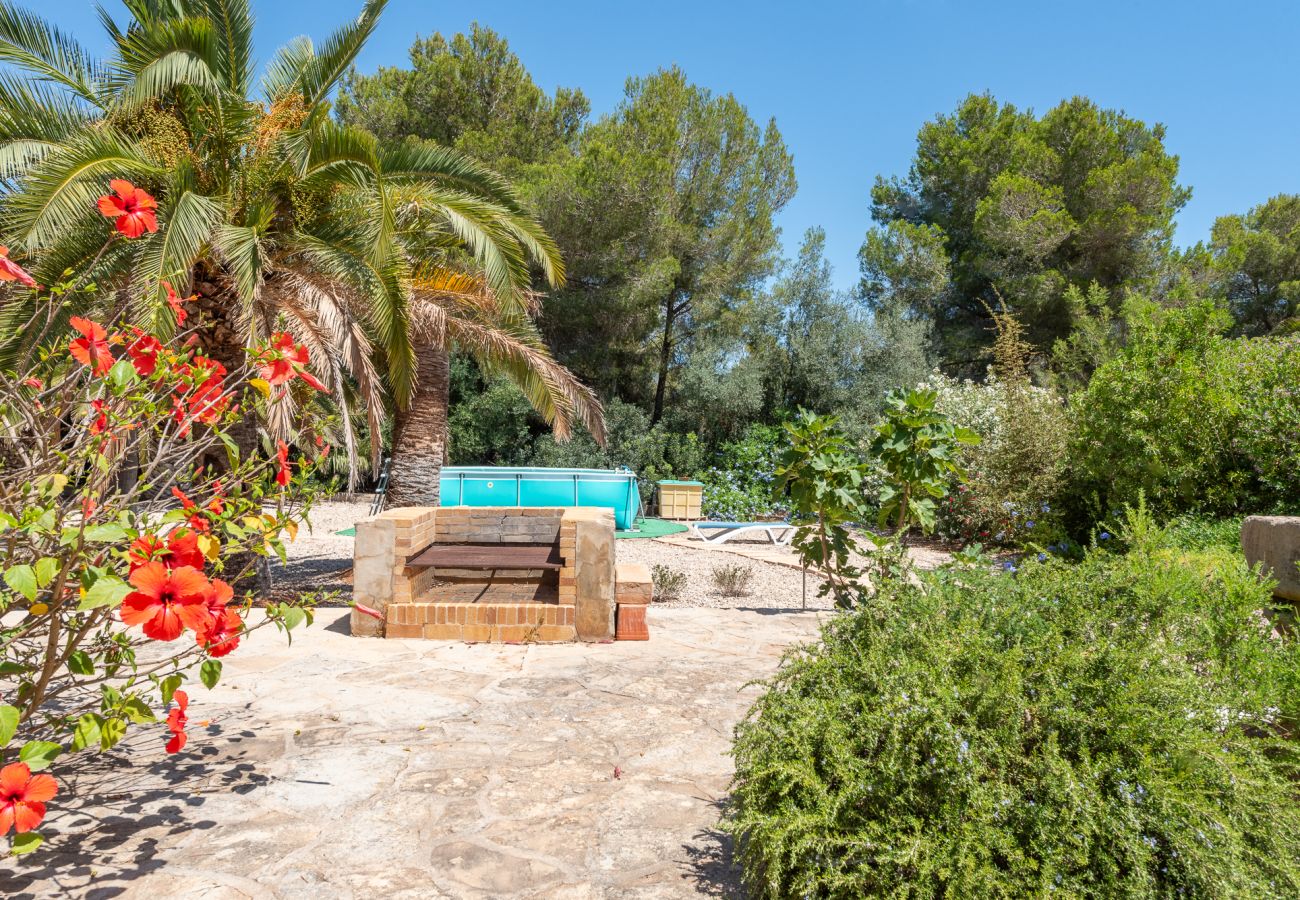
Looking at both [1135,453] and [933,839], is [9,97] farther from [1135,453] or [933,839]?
[1135,453]

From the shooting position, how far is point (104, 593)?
1653mm

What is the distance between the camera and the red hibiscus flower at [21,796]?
5.16ft

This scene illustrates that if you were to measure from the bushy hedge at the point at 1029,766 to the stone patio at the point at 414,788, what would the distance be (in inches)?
21.7

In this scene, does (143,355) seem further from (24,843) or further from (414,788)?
(414,788)

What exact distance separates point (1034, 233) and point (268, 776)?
1971 centimetres

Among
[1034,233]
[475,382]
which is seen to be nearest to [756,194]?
[1034,233]

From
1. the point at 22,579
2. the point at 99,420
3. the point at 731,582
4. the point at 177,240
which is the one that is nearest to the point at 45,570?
the point at 22,579

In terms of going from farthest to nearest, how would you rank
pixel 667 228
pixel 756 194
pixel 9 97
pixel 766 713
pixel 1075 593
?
pixel 756 194
pixel 667 228
pixel 9 97
pixel 1075 593
pixel 766 713

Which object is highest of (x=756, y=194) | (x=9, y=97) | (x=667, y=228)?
(x=756, y=194)

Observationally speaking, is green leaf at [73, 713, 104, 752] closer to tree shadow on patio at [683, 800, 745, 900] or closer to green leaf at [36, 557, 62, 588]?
green leaf at [36, 557, 62, 588]

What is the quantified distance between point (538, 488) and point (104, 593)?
11.9 m

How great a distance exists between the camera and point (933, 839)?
70.9 inches

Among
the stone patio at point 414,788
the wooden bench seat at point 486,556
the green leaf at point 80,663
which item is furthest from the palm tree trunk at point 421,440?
the green leaf at point 80,663

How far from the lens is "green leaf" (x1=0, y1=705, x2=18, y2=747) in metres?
1.57
